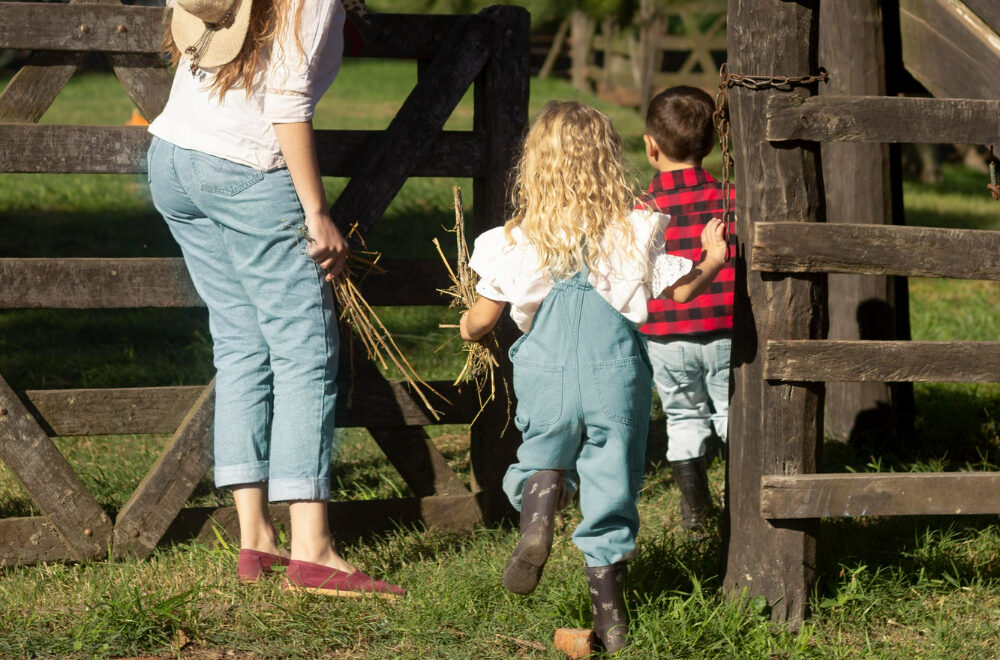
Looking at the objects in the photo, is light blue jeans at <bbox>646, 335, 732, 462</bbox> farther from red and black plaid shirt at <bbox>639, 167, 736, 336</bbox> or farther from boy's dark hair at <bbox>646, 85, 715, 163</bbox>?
boy's dark hair at <bbox>646, 85, 715, 163</bbox>

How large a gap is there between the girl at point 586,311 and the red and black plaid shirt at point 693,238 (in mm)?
1088

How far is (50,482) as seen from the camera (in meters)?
3.76

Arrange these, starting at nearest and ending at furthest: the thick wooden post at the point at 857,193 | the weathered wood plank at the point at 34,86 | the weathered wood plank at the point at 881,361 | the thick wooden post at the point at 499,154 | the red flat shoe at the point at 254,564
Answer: the weathered wood plank at the point at 881,361 → the red flat shoe at the point at 254,564 → the weathered wood plank at the point at 34,86 → the thick wooden post at the point at 499,154 → the thick wooden post at the point at 857,193

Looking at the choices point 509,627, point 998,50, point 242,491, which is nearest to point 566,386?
point 509,627

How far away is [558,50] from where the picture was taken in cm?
2584

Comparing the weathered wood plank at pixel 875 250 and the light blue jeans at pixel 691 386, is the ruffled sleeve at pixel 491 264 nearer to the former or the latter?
the weathered wood plank at pixel 875 250

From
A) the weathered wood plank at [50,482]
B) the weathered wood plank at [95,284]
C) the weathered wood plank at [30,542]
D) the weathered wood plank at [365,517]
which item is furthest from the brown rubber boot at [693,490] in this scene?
the weathered wood plank at [30,542]

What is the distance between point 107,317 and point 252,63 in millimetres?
4265

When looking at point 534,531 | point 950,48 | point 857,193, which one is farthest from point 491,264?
point 857,193

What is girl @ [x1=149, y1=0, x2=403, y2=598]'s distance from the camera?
3115mm

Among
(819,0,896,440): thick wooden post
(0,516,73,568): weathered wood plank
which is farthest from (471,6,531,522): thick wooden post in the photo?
(819,0,896,440): thick wooden post

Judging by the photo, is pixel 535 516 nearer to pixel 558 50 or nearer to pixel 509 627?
pixel 509 627

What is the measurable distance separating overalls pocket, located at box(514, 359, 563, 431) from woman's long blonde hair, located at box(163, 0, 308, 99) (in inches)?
42.5

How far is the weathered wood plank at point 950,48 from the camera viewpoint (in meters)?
3.79
